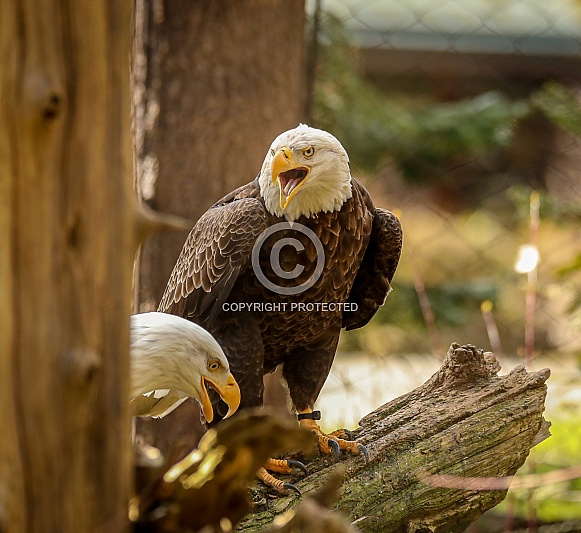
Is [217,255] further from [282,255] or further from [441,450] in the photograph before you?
[441,450]

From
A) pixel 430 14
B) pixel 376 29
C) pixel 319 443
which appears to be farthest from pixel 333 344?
pixel 430 14

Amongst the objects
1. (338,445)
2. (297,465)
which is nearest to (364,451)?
(338,445)

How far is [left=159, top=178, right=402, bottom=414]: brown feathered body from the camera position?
232cm

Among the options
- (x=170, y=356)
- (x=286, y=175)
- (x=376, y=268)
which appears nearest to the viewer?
(x=170, y=356)

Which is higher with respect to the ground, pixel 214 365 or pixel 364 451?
pixel 214 365

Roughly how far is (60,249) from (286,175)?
4.21 ft

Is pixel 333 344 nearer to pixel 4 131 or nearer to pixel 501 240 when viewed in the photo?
pixel 4 131

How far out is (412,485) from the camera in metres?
2.14

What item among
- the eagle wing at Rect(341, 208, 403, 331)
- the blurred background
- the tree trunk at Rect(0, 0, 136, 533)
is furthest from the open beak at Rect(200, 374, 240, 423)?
the blurred background

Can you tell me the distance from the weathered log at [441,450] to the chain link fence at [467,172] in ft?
1.82

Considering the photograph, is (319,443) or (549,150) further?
(549,150)

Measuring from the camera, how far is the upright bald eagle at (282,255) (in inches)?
88.3

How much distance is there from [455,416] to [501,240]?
4.43 metres

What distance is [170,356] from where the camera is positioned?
1.72 metres
